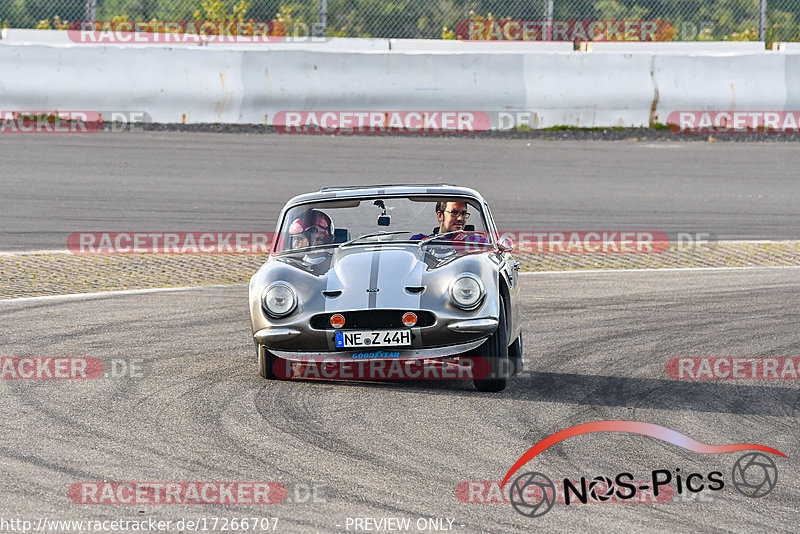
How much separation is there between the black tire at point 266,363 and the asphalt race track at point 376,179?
546 centimetres

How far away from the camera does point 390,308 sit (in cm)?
643

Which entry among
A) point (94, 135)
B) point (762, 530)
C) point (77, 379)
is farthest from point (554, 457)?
point (94, 135)

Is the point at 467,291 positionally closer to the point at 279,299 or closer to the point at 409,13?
the point at 279,299

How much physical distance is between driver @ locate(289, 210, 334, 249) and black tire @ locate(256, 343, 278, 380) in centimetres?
88

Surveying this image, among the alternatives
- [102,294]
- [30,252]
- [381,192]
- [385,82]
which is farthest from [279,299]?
[385,82]

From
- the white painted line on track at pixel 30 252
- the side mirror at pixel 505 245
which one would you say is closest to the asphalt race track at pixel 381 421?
the side mirror at pixel 505 245

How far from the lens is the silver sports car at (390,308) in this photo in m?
6.46

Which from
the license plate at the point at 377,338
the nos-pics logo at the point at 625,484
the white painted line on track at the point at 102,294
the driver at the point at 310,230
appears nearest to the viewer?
the nos-pics logo at the point at 625,484

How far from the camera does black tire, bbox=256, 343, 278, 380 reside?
22.5 ft

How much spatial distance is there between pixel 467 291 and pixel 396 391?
0.69 meters

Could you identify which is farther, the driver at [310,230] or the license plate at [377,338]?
the driver at [310,230]

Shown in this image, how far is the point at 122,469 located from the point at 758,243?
9010 mm

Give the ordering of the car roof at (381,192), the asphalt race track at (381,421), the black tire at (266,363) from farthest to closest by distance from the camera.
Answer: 1. the car roof at (381,192)
2. the black tire at (266,363)
3. the asphalt race track at (381,421)

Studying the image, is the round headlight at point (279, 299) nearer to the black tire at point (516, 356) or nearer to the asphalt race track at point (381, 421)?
the asphalt race track at point (381, 421)
